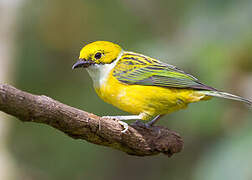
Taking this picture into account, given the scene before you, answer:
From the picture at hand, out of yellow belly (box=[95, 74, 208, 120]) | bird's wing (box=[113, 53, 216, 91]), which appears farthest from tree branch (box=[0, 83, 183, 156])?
bird's wing (box=[113, 53, 216, 91])

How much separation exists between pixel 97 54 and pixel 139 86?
594mm

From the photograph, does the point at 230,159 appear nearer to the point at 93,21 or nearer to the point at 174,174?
the point at 174,174

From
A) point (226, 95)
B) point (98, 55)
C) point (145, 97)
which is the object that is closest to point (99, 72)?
point (98, 55)

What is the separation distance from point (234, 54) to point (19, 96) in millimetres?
3410

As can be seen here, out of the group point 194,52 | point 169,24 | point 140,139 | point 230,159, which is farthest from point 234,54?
point 169,24

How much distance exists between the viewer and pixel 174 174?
26.9 feet

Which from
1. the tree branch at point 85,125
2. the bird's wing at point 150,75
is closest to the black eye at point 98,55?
the bird's wing at point 150,75

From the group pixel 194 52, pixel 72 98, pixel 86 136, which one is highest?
pixel 194 52

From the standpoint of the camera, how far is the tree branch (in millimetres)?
2910

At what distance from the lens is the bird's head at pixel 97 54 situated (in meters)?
4.63

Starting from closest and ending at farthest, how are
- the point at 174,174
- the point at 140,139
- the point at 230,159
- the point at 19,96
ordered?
the point at 19,96
the point at 140,139
the point at 230,159
the point at 174,174

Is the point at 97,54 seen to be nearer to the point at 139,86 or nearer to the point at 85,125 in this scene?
the point at 139,86

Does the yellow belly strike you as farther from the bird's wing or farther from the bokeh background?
the bokeh background

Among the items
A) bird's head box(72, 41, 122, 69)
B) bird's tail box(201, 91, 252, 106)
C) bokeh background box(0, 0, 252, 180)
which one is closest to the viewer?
bird's tail box(201, 91, 252, 106)
